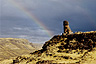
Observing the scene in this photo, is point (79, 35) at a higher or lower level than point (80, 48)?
higher

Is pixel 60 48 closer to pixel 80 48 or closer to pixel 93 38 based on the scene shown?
pixel 80 48

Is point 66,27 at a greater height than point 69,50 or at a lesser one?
greater

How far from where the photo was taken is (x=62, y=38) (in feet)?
177

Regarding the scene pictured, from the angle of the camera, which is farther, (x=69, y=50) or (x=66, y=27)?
(x=66, y=27)

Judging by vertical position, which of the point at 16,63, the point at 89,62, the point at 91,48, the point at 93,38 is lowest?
the point at 16,63

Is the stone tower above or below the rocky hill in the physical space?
above

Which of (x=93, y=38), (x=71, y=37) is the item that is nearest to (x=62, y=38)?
(x=71, y=37)

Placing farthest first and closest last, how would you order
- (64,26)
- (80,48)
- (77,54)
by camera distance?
(64,26) → (80,48) → (77,54)

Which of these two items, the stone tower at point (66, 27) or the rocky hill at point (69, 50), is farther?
the stone tower at point (66, 27)

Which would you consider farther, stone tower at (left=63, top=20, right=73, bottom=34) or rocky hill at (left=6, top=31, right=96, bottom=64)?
stone tower at (left=63, top=20, right=73, bottom=34)

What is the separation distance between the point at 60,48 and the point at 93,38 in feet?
40.2

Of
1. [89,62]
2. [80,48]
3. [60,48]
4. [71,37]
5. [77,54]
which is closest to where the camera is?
[89,62]

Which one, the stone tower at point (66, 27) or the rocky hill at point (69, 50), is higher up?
the stone tower at point (66, 27)

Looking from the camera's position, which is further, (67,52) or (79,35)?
(79,35)
